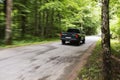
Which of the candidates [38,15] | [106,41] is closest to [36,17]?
[38,15]

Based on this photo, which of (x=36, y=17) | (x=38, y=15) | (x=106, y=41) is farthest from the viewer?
(x=38, y=15)

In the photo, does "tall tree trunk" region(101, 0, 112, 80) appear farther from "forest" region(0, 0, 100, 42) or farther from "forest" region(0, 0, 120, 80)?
"forest" region(0, 0, 100, 42)

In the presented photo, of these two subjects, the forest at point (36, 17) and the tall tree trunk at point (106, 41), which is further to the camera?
the forest at point (36, 17)

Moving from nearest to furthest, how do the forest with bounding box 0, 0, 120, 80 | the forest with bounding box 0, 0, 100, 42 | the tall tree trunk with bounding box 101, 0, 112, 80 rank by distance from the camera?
the tall tree trunk with bounding box 101, 0, 112, 80 → the forest with bounding box 0, 0, 120, 80 → the forest with bounding box 0, 0, 100, 42

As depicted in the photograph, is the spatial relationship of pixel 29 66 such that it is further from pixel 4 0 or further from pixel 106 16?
pixel 4 0

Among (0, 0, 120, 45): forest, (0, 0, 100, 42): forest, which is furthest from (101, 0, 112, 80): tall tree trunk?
(0, 0, 100, 42): forest

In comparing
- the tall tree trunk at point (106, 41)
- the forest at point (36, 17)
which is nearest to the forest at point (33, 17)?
the forest at point (36, 17)

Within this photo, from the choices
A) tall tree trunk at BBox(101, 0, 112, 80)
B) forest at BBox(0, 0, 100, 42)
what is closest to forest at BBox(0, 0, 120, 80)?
forest at BBox(0, 0, 100, 42)

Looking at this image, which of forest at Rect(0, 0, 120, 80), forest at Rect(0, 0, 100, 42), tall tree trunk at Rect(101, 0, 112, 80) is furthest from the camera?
forest at Rect(0, 0, 100, 42)

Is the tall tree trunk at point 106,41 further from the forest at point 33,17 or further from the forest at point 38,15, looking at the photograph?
the forest at point 38,15

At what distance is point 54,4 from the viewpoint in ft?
94.8

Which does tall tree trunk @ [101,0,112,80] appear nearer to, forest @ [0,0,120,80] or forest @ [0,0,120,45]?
forest @ [0,0,120,80]

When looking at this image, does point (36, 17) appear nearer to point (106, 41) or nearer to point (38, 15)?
point (38, 15)

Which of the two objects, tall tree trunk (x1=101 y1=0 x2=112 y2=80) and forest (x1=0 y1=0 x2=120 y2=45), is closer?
tall tree trunk (x1=101 y1=0 x2=112 y2=80)
